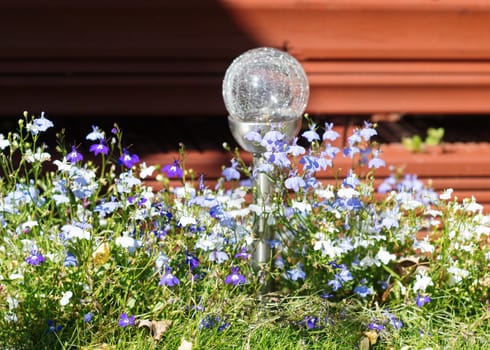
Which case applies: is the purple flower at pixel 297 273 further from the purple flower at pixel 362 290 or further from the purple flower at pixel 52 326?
the purple flower at pixel 52 326

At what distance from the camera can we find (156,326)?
3141 mm

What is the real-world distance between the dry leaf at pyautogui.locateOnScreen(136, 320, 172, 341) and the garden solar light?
42 centimetres

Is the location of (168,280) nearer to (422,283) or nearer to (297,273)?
(297,273)

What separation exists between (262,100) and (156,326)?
0.92 metres

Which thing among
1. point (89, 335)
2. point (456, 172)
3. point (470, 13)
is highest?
point (470, 13)

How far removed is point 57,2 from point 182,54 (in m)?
0.66

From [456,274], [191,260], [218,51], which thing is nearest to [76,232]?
[191,260]

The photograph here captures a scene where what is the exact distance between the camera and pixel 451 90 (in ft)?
15.6

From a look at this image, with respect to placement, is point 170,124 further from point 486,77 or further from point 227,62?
point 486,77

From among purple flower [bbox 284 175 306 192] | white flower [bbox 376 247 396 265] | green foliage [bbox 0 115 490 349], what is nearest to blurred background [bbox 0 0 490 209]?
green foliage [bbox 0 115 490 349]

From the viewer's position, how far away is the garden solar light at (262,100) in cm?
334

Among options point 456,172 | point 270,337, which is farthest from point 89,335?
point 456,172

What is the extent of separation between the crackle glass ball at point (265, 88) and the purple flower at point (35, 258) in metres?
0.92

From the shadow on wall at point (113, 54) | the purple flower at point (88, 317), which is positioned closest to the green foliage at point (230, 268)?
the purple flower at point (88, 317)
